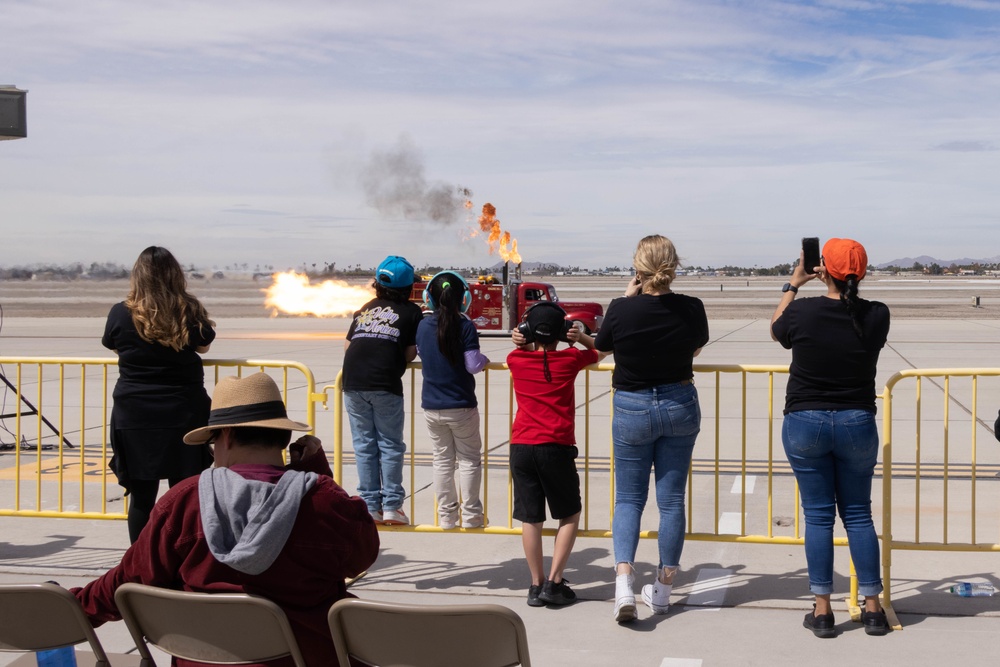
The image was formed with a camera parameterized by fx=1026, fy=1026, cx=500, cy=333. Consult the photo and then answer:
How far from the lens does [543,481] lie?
17.4ft

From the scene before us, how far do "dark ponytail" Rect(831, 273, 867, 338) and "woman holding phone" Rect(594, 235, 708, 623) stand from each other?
0.66 metres

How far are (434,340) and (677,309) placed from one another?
4.67 feet

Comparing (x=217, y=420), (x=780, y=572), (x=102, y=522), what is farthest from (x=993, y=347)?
(x=217, y=420)

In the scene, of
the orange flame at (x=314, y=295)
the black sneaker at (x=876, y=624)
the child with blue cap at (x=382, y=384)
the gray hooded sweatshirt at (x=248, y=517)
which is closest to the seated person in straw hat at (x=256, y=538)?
the gray hooded sweatshirt at (x=248, y=517)

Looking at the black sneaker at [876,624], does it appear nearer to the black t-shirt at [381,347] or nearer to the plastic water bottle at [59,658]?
the black t-shirt at [381,347]

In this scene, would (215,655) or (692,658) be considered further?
(692,658)

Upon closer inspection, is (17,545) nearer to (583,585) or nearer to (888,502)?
(583,585)

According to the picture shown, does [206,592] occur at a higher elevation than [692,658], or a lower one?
higher

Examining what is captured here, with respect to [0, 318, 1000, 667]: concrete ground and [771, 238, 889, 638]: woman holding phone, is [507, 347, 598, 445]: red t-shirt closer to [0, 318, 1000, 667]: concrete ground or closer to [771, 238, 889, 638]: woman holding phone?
[0, 318, 1000, 667]: concrete ground

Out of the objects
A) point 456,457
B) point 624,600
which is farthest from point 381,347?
point 624,600

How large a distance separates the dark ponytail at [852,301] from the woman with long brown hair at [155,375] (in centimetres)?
322

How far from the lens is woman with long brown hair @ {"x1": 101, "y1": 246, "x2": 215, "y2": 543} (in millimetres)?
5289

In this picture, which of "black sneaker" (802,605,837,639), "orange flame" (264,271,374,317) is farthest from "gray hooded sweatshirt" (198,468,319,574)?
"orange flame" (264,271,374,317)

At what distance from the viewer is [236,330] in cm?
3400
